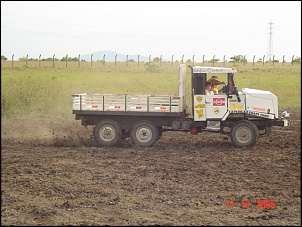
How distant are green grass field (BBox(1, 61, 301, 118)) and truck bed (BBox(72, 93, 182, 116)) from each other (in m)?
4.29

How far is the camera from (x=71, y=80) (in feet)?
122

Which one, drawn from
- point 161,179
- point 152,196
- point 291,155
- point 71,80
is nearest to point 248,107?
point 291,155

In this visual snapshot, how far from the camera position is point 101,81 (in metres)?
37.1

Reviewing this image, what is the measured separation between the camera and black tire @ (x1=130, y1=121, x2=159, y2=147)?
50.8ft

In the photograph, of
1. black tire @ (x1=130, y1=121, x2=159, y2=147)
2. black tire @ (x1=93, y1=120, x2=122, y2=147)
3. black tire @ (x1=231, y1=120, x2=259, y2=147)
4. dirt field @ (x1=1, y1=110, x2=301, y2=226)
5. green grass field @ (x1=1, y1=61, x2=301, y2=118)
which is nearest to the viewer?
dirt field @ (x1=1, y1=110, x2=301, y2=226)

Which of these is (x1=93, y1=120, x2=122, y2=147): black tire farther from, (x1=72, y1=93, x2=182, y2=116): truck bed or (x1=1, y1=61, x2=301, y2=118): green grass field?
(x1=1, y1=61, x2=301, y2=118): green grass field

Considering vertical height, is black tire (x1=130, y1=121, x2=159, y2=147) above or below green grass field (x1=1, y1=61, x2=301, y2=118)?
below

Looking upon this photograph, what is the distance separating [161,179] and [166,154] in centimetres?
334

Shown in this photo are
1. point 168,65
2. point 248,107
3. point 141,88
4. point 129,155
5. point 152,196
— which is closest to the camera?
point 152,196

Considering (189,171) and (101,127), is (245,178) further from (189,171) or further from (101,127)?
(101,127)

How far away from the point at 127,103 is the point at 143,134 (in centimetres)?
103
